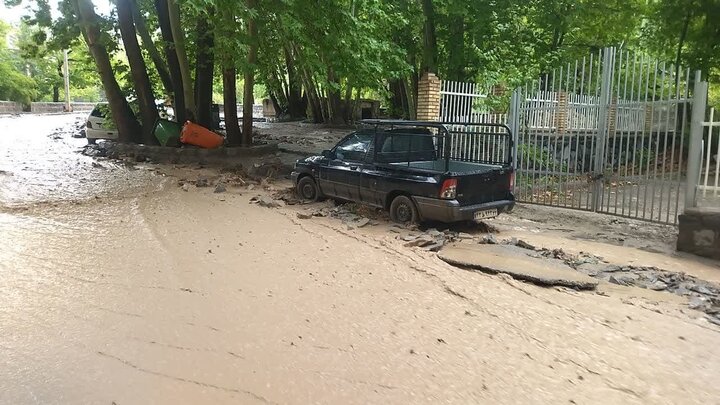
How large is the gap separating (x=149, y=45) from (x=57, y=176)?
6654mm

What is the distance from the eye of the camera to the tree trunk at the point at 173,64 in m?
17.3

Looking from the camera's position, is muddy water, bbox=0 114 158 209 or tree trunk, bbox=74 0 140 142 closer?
muddy water, bbox=0 114 158 209

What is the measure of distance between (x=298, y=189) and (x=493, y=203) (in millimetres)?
3943

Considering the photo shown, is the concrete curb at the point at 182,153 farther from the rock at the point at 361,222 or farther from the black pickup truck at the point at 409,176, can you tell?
the rock at the point at 361,222

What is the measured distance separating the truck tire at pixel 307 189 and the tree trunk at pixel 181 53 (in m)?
7.28

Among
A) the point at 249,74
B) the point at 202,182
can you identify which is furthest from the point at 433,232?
the point at 249,74

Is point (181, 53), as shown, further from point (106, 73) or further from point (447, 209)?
point (447, 209)

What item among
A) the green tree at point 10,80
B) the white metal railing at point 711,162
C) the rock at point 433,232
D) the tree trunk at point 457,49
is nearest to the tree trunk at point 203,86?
the tree trunk at point 457,49

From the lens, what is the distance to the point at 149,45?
716 inches

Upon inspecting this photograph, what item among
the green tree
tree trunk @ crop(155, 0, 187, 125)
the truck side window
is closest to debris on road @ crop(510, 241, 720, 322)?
the truck side window

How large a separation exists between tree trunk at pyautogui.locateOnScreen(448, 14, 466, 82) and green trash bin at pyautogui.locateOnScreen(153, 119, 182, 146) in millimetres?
8372

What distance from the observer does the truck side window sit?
30.4 feet

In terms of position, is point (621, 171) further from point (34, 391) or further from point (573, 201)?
point (34, 391)

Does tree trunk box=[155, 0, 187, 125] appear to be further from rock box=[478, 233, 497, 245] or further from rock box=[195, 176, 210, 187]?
rock box=[478, 233, 497, 245]
